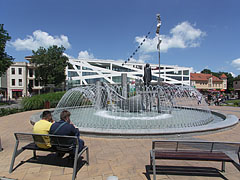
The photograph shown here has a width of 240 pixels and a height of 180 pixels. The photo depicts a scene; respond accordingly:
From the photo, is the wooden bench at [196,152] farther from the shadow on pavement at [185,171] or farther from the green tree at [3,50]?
the green tree at [3,50]

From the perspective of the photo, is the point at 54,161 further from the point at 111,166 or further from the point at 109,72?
the point at 109,72

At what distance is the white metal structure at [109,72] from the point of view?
185 feet

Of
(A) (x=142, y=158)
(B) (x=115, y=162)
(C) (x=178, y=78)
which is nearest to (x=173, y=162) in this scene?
(A) (x=142, y=158)

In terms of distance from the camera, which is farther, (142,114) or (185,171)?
(142,114)

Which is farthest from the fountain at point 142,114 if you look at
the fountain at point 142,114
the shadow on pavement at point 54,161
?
the shadow on pavement at point 54,161

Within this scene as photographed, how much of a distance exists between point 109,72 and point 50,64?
31.3 meters

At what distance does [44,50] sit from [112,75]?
102ft

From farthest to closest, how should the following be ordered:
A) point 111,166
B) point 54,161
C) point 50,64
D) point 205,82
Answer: point 205,82
point 50,64
point 54,161
point 111,166

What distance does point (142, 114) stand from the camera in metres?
10.5

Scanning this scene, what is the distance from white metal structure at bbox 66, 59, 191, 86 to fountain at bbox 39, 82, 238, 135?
129 feet

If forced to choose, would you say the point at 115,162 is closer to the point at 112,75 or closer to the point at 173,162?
the point at 173,162

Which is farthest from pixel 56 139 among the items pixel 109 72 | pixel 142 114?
pixel 109 72

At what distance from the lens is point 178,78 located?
2847 inches

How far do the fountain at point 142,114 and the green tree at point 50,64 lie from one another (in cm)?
1577
